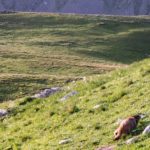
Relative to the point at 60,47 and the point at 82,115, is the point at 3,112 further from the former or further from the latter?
the point at 60,47

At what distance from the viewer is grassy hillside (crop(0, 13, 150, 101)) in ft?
161

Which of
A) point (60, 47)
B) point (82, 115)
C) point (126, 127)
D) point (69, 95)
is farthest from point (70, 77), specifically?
point (126, 127)

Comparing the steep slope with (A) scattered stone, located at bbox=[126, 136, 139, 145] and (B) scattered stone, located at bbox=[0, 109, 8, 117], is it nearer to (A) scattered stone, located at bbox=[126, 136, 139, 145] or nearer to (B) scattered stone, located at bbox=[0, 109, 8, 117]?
(A) scattered stone, located at bbox=[126, 136, 139, 145]

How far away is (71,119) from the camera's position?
21.8 meters

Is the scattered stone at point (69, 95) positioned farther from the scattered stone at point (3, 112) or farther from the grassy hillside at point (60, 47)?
the grassy hillside at point (60, 47)

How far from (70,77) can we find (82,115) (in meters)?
28.7

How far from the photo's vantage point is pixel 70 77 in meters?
50.5

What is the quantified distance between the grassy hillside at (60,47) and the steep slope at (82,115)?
48.6 feet

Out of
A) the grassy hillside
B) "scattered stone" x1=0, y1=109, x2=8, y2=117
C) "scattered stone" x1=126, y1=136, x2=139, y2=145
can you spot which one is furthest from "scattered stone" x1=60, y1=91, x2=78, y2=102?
the grassy hillside

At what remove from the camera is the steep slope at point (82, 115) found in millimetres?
18578

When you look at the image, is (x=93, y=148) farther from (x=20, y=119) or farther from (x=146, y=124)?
(x=20, y=119)

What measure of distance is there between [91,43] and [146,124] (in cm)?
7243

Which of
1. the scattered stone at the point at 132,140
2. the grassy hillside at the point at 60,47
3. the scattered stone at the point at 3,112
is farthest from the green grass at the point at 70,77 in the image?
the scattered stone at the point at 3,112

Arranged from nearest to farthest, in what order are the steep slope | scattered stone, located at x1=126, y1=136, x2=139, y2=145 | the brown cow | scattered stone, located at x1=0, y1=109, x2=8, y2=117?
scattered stone, located at x1=126, y1=136, x2=139, y2=145
the brown cow
the steep slope
scattered stone, located at x1=0, y1=109, x2=8, y2=117
